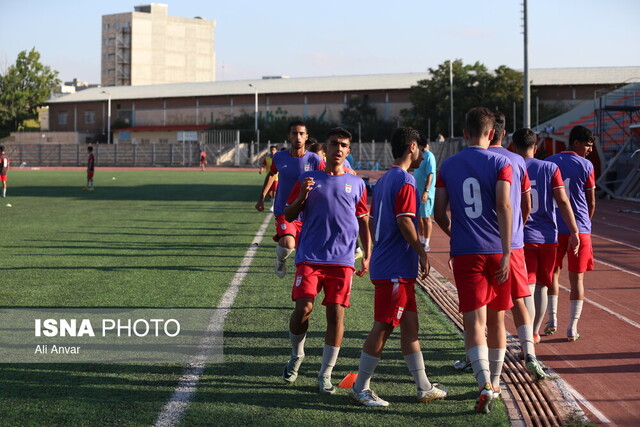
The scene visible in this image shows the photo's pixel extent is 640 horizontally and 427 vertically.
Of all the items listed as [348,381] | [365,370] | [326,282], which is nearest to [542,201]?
[326,282]

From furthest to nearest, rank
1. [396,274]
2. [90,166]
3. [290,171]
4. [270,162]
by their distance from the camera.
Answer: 1. [90,166]
2. [270,162]
3. [290,171]
4. [396,274]

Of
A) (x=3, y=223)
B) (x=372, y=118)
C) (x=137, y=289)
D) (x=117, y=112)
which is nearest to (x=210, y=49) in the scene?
(x=117, y=112)

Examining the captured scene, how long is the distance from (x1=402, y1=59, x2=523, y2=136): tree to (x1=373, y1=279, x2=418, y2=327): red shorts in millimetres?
59920

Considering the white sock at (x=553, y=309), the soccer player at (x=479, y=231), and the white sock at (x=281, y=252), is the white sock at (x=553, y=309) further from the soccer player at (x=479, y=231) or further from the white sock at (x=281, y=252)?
the white sock at (x=281, y=252)

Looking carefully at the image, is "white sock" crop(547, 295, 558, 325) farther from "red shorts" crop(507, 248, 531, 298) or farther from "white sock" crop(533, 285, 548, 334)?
"red shorts" crop(507, 248, 531, 298)

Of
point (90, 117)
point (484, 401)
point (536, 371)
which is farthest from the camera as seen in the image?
point (90, 117)

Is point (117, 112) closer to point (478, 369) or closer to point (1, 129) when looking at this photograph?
point (1, 129)

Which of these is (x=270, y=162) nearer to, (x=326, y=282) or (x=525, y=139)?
(x=525, y=139)

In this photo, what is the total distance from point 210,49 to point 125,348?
118 m

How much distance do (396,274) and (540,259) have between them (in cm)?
244

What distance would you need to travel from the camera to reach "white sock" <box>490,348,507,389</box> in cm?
553

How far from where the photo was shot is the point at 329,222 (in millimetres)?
5750

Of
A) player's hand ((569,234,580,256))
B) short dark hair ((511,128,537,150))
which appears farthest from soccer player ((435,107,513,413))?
player's hand ((569,234,580,256))

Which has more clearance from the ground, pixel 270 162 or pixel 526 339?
pixel 270 162
